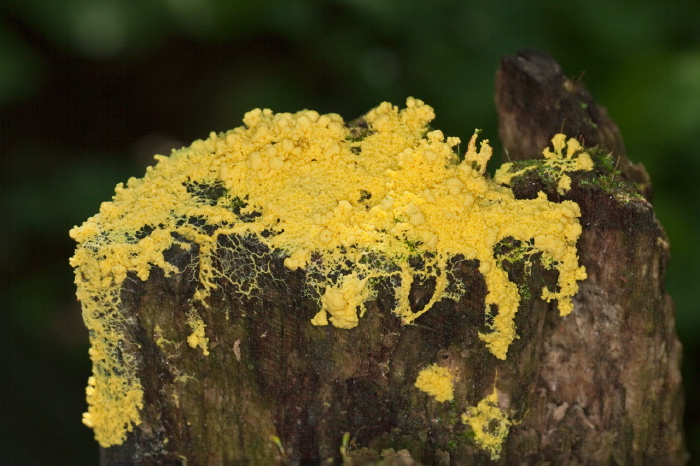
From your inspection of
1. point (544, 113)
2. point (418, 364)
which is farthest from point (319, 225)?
point (544, 113)

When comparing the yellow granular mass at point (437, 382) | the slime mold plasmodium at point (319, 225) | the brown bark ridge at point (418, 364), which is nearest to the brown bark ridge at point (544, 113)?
the brown bark ridge at point (418, 364)

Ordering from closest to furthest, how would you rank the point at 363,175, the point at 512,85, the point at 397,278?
the point at 397,278 < the point at 363,175 < the point at 512,85

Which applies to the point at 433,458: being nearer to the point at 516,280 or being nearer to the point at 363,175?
the point at 516,280

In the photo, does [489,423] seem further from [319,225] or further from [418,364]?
[319,225]

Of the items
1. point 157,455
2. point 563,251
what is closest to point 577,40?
point 563,251

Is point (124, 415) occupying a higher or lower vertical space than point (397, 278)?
lower
